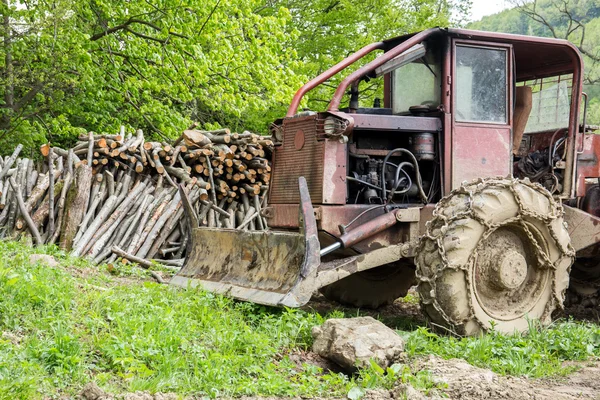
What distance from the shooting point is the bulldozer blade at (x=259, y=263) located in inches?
243

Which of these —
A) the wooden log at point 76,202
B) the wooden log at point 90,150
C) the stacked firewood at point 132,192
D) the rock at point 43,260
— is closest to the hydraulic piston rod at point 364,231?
the rock at point 43,260

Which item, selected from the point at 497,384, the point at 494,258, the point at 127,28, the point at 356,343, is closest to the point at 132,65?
the point at 127,28

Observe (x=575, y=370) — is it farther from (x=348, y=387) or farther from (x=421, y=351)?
(x=348, y=387)

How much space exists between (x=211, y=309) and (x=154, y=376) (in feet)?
5.84

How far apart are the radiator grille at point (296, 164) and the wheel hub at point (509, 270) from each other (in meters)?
1.70

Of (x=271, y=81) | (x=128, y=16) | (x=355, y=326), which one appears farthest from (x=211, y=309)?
(x=128, y=16)

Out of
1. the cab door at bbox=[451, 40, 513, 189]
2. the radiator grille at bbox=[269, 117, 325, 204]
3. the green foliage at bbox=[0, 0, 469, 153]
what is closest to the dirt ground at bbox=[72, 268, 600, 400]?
the radiator grille at bbox=[269, 117, 325, 204]

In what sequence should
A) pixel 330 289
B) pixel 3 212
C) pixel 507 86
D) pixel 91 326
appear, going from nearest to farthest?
pixel 91 326
pixel 507 86
pixel 330 289
pixel 3 212

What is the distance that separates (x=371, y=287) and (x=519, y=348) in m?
2.55

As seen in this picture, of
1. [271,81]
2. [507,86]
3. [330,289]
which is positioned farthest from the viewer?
[271,81]

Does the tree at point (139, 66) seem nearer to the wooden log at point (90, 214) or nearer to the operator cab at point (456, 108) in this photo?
the wooden log at point (90, 214)

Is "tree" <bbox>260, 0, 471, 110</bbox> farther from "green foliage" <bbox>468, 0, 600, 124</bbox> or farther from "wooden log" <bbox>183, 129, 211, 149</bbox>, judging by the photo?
"green foliage" <bbox>468, 0, 600, 124</bbox>

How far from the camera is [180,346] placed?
520cm

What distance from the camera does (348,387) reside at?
479cm
